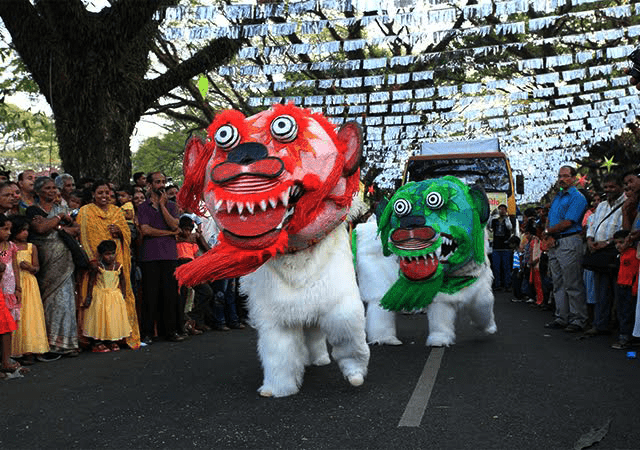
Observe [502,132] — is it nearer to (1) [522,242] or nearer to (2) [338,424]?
(1) [522,242]

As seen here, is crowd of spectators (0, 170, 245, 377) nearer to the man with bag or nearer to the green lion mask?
the green lion mask

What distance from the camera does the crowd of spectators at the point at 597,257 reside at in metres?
7.14

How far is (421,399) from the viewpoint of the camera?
4891 mm

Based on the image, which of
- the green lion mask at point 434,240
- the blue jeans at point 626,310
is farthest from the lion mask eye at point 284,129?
the blue jeans at point 626,310

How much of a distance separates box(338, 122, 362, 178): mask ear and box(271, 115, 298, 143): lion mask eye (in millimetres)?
466

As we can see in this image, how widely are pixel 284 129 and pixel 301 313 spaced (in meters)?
1.28

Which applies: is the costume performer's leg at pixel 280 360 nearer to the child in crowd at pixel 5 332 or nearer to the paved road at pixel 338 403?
the paved road at pixel 338 403

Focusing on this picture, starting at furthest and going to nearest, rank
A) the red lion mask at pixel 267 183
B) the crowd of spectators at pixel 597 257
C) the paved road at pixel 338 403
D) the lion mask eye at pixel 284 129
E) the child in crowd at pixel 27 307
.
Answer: the crowd of spectators at pixel 597 257 → the child in crowd at pixel 27 307 → the lion mask eye at pixel 284 129 → the red lion mask at pixel 267 183 → the paved road at pixel 338 403

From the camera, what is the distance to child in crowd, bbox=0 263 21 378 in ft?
20.1

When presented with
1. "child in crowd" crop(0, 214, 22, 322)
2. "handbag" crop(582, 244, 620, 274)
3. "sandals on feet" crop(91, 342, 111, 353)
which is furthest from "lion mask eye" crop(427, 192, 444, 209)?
"child in crowd" crop(0, 214, 22, 322)

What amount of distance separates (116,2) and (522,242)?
8217 mm

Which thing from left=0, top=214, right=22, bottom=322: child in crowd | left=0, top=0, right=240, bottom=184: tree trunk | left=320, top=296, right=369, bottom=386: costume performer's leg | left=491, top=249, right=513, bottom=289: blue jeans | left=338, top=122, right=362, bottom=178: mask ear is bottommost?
left=491, top=249, right=513, bottom=289: blue jeans

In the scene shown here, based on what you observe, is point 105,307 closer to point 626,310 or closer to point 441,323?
point 441,323

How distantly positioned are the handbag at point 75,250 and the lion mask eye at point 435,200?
3.62m
